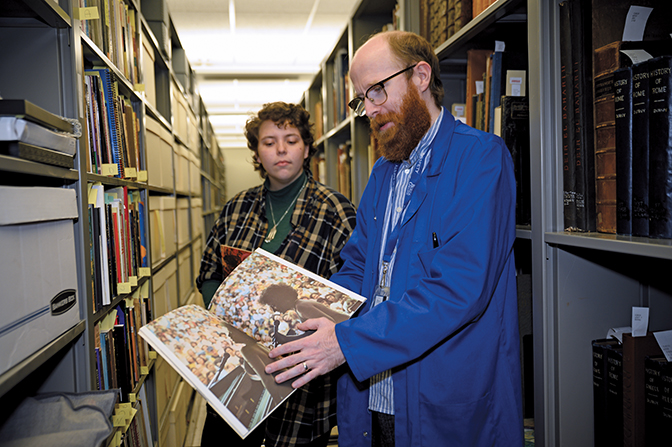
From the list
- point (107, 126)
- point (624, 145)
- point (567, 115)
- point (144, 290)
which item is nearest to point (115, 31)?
point (107, 126)

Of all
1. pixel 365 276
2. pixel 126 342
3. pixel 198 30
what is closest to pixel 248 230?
pixel 126 342

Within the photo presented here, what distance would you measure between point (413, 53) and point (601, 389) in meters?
0.87

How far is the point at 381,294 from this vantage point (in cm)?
107

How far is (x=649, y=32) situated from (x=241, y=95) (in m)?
6.25

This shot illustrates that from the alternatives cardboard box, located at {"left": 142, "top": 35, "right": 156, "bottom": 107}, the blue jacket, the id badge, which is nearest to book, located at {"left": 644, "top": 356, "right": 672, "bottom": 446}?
the blue jacket

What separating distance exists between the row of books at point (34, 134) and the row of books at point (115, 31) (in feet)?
1.30

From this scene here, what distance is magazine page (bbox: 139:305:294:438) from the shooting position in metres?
0.74

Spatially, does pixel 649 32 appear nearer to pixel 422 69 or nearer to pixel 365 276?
pixel 422 69

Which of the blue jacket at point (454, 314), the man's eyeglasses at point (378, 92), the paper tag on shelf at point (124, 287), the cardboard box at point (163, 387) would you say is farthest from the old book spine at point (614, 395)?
the cardboard box at point (163, 387)

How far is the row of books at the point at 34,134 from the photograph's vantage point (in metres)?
0.65

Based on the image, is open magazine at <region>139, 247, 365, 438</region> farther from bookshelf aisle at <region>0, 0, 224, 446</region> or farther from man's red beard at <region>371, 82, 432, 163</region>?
man's red beard at <region>371, 82, 432, 163</region>

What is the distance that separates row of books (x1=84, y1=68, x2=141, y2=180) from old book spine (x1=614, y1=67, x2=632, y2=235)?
48.6 inches

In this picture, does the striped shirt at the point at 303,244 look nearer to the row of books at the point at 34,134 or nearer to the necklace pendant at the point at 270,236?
the necklace pendant at the point at 270,236

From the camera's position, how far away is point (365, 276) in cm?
113
